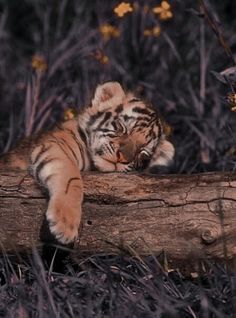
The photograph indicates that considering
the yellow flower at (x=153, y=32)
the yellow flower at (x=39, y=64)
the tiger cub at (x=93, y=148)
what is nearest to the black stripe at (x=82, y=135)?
the tiger cub at (x=93, y=148)

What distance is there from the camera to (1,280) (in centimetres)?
471

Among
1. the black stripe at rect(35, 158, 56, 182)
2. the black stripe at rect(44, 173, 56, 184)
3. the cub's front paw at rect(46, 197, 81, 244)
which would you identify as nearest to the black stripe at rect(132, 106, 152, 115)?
the black stripe at rect(35, 158, 56, 182)

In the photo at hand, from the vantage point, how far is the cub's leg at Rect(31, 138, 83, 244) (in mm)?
4383

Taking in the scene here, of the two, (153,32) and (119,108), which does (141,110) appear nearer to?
(119,108)

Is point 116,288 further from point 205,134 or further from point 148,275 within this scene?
point 205,134

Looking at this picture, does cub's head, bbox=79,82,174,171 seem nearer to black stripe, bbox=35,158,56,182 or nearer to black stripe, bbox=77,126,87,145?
black stripe, bbox=77,126,87,145

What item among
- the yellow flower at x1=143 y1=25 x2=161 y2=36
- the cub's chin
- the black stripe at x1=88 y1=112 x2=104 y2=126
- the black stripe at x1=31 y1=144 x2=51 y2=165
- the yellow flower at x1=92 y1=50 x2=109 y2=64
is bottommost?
the cub's chin

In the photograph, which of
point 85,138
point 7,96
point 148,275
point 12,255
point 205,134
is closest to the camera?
point 148,275

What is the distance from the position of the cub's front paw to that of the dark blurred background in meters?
1.68

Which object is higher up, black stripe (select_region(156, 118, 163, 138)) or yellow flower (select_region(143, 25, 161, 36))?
yellow flower (select_region(143, 25, 161, 36))

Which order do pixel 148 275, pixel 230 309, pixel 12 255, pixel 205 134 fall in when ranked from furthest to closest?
pixel 205 134, pixel 12 255, pixel 148 275, pixel 230 309

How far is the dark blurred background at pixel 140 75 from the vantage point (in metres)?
6.82

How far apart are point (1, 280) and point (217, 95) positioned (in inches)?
125

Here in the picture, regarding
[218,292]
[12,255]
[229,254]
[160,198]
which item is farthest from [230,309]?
[12,255]
